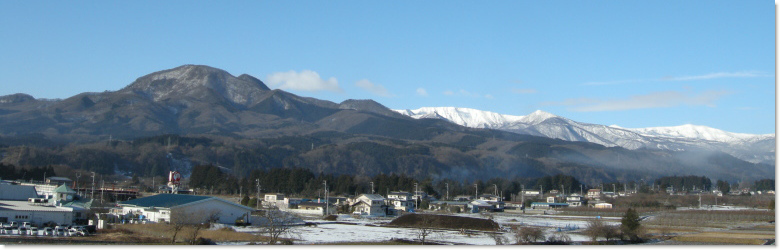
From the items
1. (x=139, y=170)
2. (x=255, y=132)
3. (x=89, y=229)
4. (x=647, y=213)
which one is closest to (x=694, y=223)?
(x=647, y=213)

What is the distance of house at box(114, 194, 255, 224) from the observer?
29719 millimetres

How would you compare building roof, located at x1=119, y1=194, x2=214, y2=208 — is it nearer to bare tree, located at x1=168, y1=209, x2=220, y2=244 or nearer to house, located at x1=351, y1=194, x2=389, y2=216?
bare tree, located at x1=168, y1=209, x2=220, y2=244

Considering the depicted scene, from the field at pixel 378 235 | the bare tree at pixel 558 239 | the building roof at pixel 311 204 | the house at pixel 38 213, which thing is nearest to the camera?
the field at pixel 378 235

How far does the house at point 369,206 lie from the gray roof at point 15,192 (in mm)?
19106

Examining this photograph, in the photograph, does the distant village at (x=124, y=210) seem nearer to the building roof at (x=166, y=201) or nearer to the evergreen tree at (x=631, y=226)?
the building roof at (x=166, y=201)

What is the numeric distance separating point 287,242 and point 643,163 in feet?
518

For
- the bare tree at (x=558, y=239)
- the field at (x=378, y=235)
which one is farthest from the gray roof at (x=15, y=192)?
the bare tree at (x=558, y=239)

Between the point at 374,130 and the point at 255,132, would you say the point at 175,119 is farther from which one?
the point at 374,130

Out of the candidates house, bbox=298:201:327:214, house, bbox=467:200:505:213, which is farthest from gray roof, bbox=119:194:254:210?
house, bbox=467:200:505:213

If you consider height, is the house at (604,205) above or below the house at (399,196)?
below

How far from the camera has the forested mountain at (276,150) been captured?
96.6m

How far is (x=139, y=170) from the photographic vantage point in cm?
9038

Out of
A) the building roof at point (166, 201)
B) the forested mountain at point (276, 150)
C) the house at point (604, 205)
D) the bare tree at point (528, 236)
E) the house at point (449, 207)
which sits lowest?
the house at point (449, 207)

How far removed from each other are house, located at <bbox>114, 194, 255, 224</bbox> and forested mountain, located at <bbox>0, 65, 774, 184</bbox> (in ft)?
175
